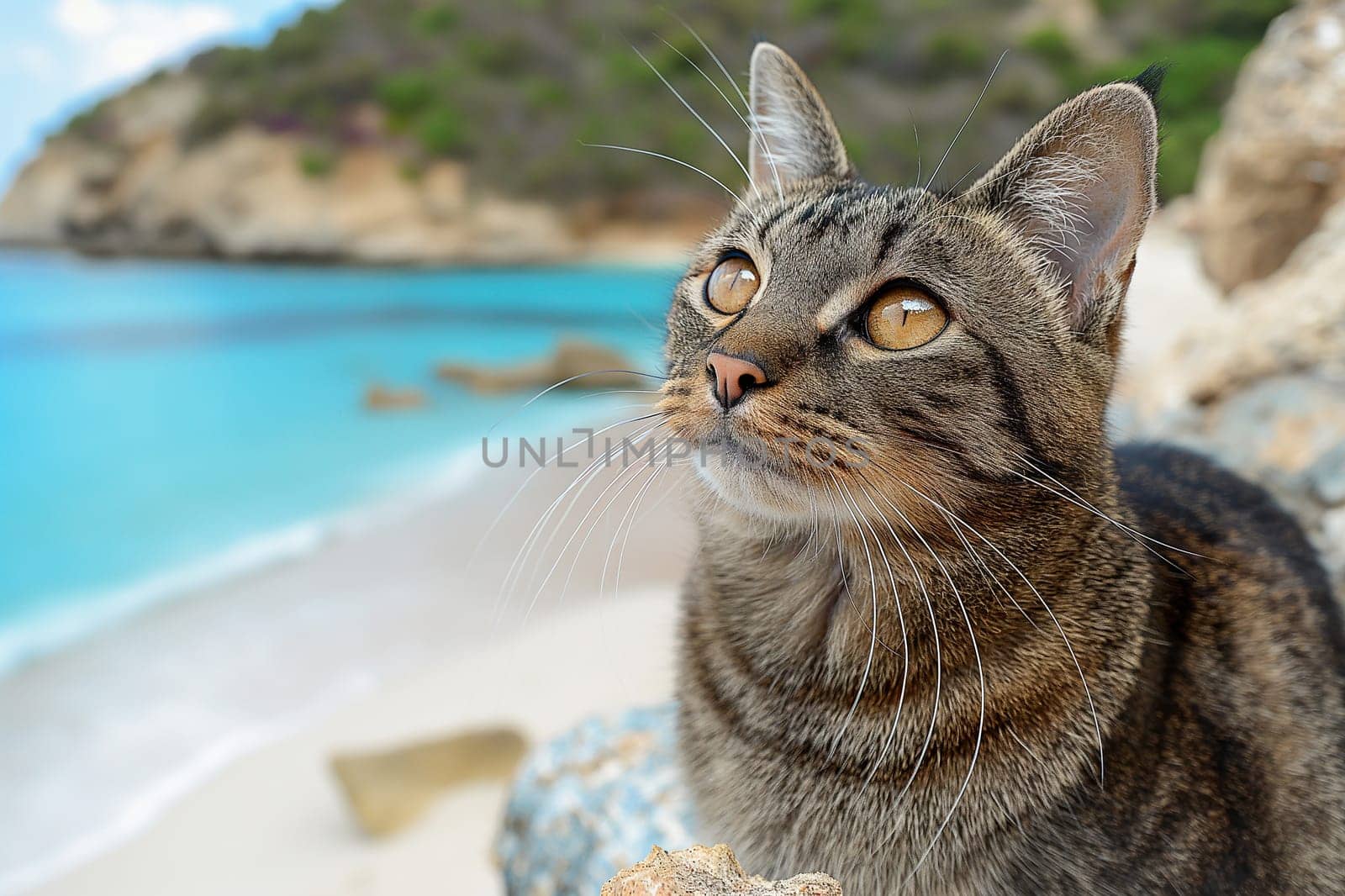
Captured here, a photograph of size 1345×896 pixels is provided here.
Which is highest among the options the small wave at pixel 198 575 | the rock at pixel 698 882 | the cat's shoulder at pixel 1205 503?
the cat's shoulder at pixel 1205 503

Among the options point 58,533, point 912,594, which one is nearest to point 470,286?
point 58,533

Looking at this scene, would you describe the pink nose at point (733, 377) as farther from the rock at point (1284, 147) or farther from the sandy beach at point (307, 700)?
the rock at point (1284, 147)

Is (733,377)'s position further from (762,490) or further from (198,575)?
(198,575)

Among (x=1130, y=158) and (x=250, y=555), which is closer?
(x=1130, y=158)

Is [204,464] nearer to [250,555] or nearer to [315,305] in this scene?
[250,555]

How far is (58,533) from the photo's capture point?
4617mm

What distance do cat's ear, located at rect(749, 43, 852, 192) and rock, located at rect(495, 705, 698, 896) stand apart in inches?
33.6

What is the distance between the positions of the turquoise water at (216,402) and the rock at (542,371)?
0.17 m

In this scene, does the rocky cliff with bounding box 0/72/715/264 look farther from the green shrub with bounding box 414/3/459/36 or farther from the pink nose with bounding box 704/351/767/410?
the pink nose with bounding box 704/351/767/410

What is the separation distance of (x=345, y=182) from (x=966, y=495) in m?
11.7

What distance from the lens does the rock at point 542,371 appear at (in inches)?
263

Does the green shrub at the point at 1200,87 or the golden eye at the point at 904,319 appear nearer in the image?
the golden eye at the point at 904,319

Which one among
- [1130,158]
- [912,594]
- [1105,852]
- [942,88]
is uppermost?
[942,88]

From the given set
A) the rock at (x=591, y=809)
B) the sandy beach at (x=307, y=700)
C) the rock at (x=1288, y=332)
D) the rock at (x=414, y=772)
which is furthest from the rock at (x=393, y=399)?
the rock at (x=1288, y=332)
